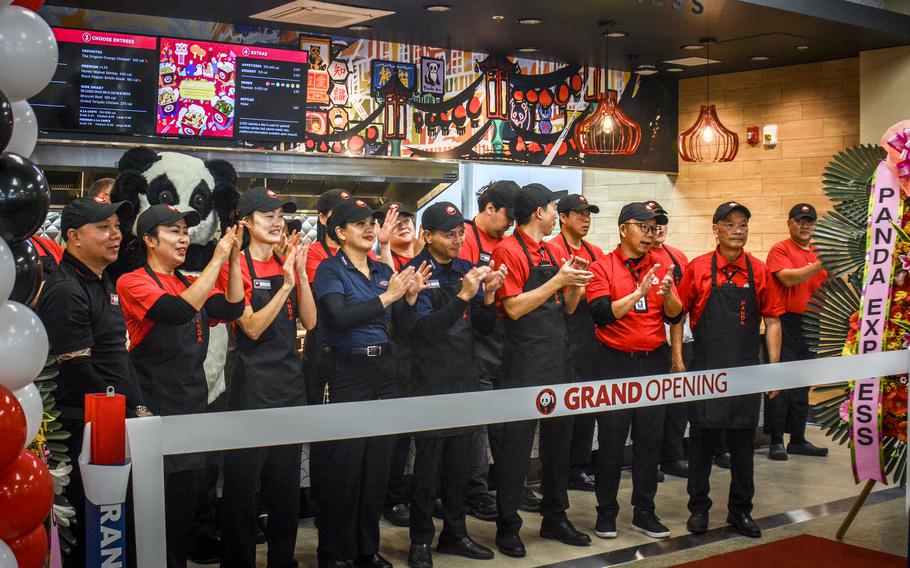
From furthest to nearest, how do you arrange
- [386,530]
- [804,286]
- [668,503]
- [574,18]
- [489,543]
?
[574,18] < [804,286] < [668,503] < [489,543] < [386,530]

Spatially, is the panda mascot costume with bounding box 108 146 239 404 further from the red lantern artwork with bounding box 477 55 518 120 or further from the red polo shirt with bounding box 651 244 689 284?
the red lantern artwork with bounding box 477 55 518 120

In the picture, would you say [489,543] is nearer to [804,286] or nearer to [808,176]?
[804,286]

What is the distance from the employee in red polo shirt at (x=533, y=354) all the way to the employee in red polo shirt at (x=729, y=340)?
0.68 metres

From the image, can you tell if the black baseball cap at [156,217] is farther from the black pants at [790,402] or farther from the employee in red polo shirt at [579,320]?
the black pants at [790,402]

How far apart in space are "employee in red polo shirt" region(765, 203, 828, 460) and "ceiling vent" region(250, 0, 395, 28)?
2997 millimetres

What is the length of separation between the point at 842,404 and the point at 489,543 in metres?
1.68

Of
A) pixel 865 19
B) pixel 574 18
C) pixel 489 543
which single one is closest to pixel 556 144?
pixel 574 18

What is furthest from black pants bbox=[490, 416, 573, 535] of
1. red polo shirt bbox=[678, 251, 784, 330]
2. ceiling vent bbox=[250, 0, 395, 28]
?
ceiling vent bbox=[250, 0, 395, 28]

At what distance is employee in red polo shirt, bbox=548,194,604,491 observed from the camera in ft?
15.8

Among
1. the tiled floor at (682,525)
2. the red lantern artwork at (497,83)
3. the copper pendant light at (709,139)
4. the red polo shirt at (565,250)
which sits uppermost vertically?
the red lantern artwork at (497,83)

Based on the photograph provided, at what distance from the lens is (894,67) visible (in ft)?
25.2

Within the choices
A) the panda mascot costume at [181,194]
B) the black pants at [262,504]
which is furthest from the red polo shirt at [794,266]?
the black pants at [262,504]

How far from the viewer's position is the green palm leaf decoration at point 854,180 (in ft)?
14.4

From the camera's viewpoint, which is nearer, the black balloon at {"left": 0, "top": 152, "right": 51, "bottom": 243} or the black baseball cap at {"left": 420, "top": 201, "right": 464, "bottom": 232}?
the black balloon at {"left": 0, "top": 152, "right": 51, "bottom": 243}
